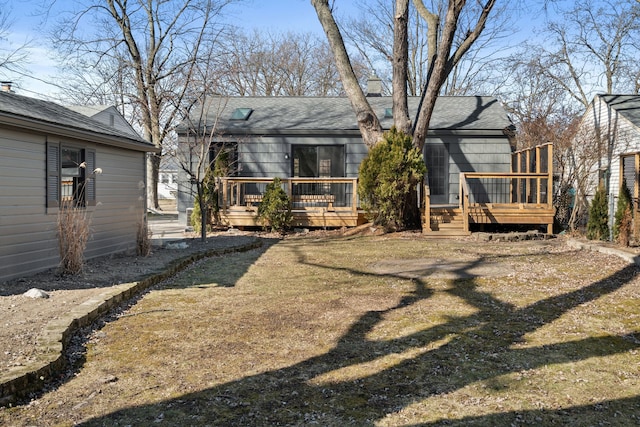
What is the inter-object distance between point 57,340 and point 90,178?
5395 millimetres

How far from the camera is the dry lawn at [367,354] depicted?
3018 mm

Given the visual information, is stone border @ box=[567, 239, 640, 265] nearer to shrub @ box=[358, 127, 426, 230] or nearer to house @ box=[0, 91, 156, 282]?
shrub @ box=[358, 127, 426, 230]

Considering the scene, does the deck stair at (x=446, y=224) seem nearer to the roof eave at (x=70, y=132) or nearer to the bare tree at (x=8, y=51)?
the roof eave at (x=70, y=132)

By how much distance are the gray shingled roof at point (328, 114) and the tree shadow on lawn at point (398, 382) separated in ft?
36.2

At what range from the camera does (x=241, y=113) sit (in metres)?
16.4

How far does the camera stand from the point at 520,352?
13.2ft

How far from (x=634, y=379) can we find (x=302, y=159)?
12.8 metres

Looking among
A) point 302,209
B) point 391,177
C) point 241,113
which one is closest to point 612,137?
point 391,177

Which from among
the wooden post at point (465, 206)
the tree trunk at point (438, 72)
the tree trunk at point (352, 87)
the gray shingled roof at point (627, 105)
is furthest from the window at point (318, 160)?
the gray shingled roof at point (627, 105)

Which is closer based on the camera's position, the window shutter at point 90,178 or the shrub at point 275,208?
the window shutter at point 90,178

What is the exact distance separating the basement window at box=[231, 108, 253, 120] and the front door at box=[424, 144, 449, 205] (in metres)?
5.50

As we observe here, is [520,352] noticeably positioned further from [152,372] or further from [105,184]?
[105,184]

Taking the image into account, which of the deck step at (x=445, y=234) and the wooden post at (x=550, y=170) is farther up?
the wooden post at (x=550, y=170)

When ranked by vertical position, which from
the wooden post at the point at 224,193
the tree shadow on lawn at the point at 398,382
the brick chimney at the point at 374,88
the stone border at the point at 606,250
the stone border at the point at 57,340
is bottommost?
the tree shadow on lawn at the point at 398,382
